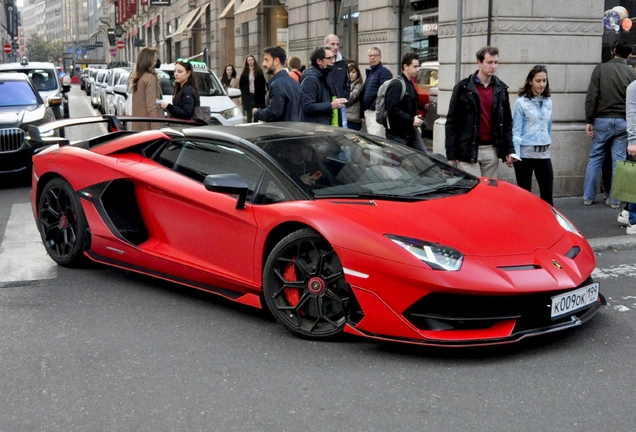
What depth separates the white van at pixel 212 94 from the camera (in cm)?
1623

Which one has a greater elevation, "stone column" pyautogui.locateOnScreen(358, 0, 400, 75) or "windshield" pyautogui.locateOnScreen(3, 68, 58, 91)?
"stone column" pyautogui.locateOnScreen(358, 0, 400, 75)

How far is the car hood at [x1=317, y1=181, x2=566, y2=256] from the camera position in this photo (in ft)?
15.9

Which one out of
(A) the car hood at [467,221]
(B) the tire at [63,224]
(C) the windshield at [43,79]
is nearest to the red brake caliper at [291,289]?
(A) the car hood at [467,221]

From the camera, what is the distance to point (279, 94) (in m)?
9.10

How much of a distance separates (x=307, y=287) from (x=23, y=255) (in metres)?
3.58

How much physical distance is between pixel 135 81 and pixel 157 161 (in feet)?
15.7

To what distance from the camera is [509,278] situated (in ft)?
15.3

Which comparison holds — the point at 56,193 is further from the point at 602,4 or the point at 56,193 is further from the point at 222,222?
the point at 602,4

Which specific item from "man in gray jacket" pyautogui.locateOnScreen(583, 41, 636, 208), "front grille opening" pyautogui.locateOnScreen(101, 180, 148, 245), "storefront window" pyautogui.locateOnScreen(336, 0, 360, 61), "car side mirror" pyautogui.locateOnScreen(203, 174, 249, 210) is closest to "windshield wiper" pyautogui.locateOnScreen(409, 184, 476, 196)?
"car side mirror" pyautogui.locateOnScreen(203, 174, 249, 210)

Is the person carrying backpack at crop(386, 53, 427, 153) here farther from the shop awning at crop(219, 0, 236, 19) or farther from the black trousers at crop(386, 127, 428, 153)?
the shop awning at crop(219, 0, 236, 19)

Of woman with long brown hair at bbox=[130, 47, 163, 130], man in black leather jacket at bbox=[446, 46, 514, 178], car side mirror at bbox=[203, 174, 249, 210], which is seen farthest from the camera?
woman with long brown hair at bbox=[130, 47, 163, 130]

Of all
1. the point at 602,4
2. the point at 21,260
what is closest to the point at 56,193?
the point at 21,260

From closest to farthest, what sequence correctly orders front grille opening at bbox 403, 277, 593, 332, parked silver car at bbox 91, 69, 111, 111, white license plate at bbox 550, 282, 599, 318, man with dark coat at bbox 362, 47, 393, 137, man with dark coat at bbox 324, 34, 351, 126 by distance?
front grille opening at bbox 403, 277, 593, 332
white license plate at bbox 550, 282, 599, 318
man with dark coat at bbox 324, 34, 351, 126
man with dark coat at bbox 362, 47, 393, 137
parked silver car at bbox 91, 69, 111, 111

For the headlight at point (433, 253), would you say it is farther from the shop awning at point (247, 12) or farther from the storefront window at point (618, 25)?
the shop awning at point (247, 12)
